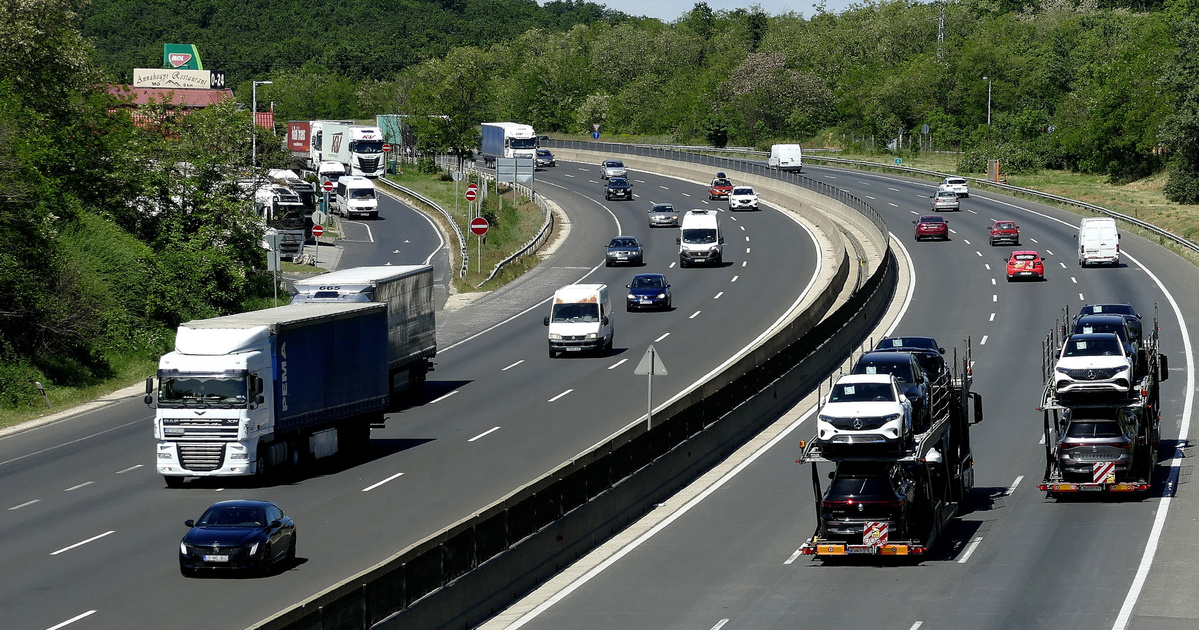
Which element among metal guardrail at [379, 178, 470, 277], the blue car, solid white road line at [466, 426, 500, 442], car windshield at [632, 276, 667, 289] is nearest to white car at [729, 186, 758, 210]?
metal guardrail at [379, 178, 470, 277]

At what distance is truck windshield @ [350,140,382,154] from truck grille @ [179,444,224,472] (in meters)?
85.4

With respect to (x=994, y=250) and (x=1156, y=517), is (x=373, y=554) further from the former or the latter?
(x=994, y=250)

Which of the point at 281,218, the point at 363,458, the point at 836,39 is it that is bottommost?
the point at 363,458

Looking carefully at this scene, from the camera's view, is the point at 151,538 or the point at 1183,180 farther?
the point at 1183,180

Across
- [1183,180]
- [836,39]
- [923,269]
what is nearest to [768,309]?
[923,269]

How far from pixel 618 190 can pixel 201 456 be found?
73.5 meters

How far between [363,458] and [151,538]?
345 inches

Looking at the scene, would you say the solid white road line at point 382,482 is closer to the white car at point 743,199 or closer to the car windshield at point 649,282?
the car windshield at point 649,282

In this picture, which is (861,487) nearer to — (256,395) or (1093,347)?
(1093,347)

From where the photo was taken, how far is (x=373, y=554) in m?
25.4

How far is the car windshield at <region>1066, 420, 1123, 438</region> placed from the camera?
30.2 metres

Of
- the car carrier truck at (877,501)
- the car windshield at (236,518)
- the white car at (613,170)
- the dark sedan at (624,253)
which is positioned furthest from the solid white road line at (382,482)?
the white car at (613,170)

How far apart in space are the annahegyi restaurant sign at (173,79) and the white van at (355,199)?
83.6 meters

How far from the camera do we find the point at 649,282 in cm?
5988
